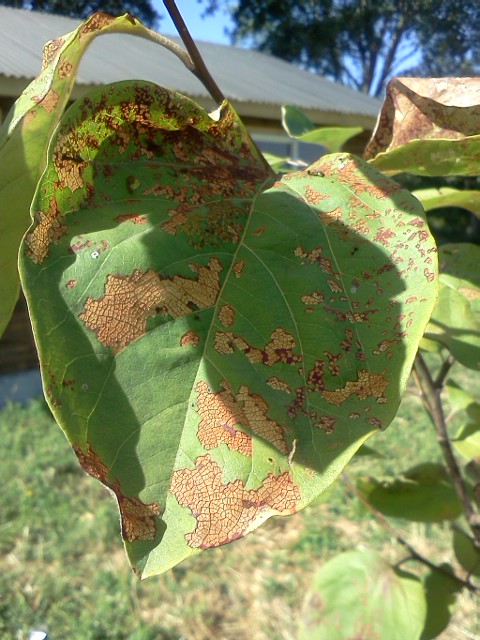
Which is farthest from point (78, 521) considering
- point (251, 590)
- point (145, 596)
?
point (251, 590)

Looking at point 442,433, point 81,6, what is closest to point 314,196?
point 442,433

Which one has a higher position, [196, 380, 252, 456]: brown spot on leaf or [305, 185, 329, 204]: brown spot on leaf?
[305, 185, 329, 204]: brown spot on leaf

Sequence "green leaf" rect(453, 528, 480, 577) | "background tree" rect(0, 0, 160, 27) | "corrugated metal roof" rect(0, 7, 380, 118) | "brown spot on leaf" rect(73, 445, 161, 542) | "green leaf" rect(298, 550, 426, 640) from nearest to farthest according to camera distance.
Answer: "brown spot on leaf" rect(73, 445, 161, 542) → "green leaf" rect(298, 550, 426, 640) → "green leaf" rect(453, 528, 480, 577) → "corrugated metal roof" rect(0, 7, 380, 118) → "background tree" rect(0, 0, 160, 27)

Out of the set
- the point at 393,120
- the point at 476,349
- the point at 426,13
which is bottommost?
the point at 476,349

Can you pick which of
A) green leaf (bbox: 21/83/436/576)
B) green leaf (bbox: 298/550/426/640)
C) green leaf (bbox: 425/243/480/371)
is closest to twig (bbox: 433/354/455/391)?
green leaf (bbox: 425/243/480/371)

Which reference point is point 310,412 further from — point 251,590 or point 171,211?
point 251,590

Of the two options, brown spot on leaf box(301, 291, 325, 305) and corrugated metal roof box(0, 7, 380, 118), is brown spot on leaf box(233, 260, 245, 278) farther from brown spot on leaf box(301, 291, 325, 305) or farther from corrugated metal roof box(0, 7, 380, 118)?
corrugated metal roof box(0, 7, 380, 118)

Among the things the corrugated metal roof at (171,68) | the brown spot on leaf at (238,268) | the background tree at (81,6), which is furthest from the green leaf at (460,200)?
the background tree at (81,6)
